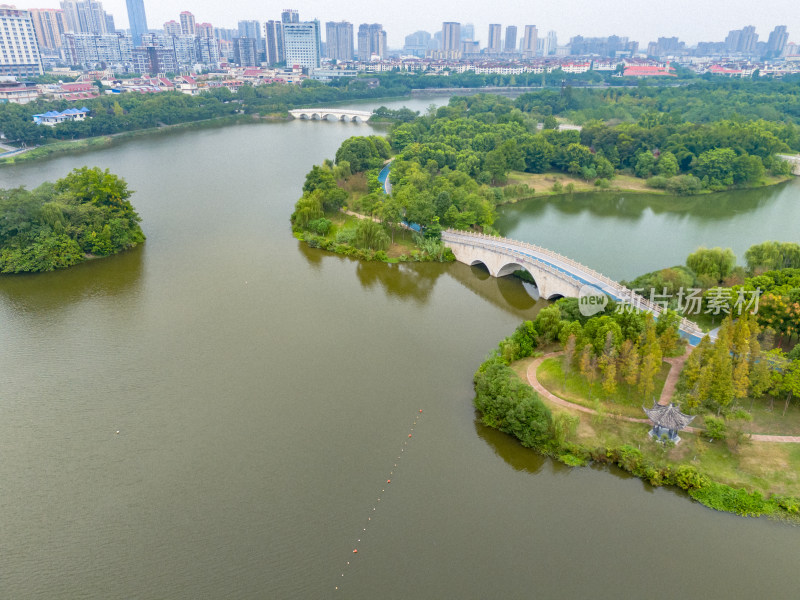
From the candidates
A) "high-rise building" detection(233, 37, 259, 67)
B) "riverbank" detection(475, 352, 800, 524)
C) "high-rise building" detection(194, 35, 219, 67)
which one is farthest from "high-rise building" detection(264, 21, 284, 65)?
"riverbank" detection(475, 352, 800, 524)

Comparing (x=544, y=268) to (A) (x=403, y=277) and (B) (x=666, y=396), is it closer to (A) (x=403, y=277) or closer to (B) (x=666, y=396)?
(A) (x=403, y=277)

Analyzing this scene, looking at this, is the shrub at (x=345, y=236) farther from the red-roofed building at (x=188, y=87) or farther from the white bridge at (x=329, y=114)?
the red-roofed building at (x=188, y=87)

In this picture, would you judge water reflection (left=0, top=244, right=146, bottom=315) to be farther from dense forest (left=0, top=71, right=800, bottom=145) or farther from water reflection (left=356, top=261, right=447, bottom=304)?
dense forest (left=0, top=71, right=800, bottom=145)

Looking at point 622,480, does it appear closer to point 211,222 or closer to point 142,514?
point 142,514

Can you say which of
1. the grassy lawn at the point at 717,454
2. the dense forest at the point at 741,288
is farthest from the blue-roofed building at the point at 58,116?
the grassy lawn at the point at 717,454

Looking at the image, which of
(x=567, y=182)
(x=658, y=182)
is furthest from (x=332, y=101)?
(x=658, y=182)

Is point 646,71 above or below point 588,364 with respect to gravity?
above

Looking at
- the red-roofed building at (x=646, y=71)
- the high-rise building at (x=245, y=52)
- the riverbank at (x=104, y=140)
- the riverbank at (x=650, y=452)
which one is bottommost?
the riverbank at (x=650, y=452)

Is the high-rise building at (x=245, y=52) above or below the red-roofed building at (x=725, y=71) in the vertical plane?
above
